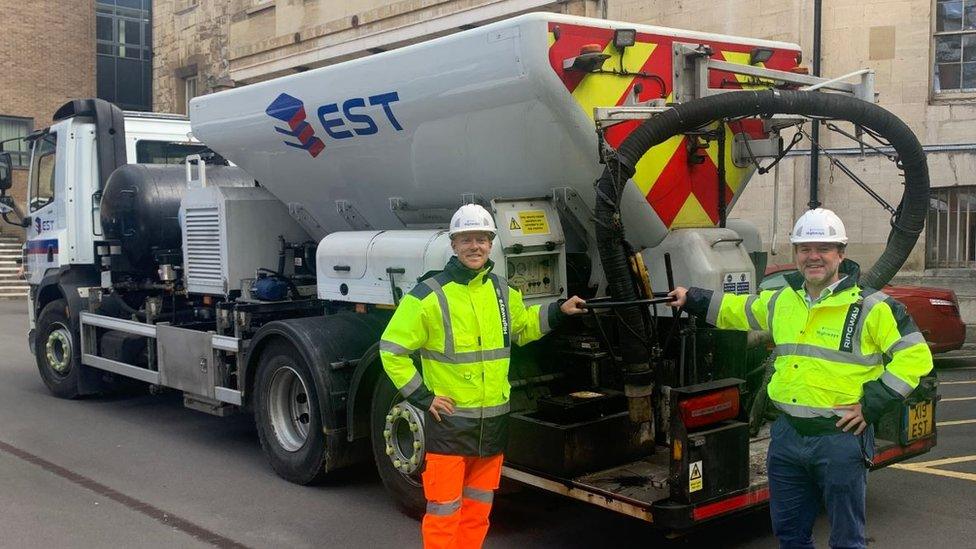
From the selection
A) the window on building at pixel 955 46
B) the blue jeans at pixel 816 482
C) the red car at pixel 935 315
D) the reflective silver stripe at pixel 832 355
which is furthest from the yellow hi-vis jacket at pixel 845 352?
the window on building at pixel 955 46

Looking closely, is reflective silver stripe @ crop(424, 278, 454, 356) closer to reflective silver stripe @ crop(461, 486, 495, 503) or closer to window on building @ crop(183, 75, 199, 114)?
reflective silver stripe @ crop(461, 486, 495, 503)

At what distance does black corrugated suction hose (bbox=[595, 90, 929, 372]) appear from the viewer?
4730mm

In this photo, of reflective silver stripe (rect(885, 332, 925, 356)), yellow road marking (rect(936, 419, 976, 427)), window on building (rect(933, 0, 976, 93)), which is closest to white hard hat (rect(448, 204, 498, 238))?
reflective silver stripe (rect(885, 332, 925, 356))

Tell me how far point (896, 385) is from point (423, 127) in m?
3.28

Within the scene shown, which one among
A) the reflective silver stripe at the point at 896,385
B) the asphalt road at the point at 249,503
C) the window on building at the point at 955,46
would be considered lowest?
the asphalt road at the point at 249,503

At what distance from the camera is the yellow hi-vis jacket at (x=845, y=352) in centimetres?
372

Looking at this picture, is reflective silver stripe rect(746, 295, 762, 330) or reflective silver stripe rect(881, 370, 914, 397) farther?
reflective silver stripe rect(746, 295, 762, 330)

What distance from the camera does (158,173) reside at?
9.04 meters

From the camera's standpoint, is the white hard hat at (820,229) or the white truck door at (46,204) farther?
the white truck door at (46,204)

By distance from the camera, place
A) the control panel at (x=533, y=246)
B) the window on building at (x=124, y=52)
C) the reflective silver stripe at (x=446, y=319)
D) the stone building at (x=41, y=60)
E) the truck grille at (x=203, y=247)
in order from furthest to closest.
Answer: the window on building at (x=124, y=52) → the stone building at (x=41, y=60) → the truck grille at (x=203, y=247) → the control panel at (x=533, y=246) → the reflective silver stripe at (x=446, y=319)

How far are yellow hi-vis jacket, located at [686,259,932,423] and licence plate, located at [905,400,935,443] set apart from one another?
1.85 m

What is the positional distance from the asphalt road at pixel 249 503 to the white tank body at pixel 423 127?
70.8 inches

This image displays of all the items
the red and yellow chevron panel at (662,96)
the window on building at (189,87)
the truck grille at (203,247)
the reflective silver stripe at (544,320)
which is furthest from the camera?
the window on building at (189,87)

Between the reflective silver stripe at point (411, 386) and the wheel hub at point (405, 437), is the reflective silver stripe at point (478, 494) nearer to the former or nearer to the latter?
the reflective silver stripe at point (411, 386)
